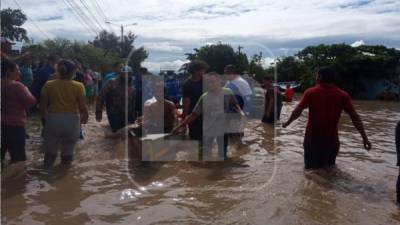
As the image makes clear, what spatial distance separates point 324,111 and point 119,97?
4012 mm

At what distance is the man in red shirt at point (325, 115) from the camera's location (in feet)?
19.2

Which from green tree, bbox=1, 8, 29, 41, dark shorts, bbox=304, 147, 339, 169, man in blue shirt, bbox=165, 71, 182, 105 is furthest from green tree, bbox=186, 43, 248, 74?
dark shorts, bbox=304, 147, 339, 169

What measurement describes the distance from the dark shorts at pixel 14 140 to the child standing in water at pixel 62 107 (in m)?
0.34

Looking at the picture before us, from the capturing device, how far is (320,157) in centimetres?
609

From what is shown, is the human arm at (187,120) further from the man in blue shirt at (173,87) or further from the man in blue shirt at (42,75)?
the man in blue shirt at (173,87)

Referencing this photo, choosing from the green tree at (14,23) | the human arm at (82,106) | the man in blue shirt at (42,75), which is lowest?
the human arm at (82,106)

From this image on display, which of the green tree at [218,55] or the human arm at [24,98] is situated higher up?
the green tree at [218,55]

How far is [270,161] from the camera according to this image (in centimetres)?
764

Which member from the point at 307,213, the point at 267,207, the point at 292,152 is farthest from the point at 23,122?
the point at 292,152

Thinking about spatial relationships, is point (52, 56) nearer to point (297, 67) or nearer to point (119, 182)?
point (119, 182)

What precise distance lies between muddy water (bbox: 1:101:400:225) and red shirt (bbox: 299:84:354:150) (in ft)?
1.54

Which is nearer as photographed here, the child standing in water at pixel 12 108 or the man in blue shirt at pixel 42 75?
the child standing in water at pixel 12 108

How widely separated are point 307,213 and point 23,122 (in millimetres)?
3803
